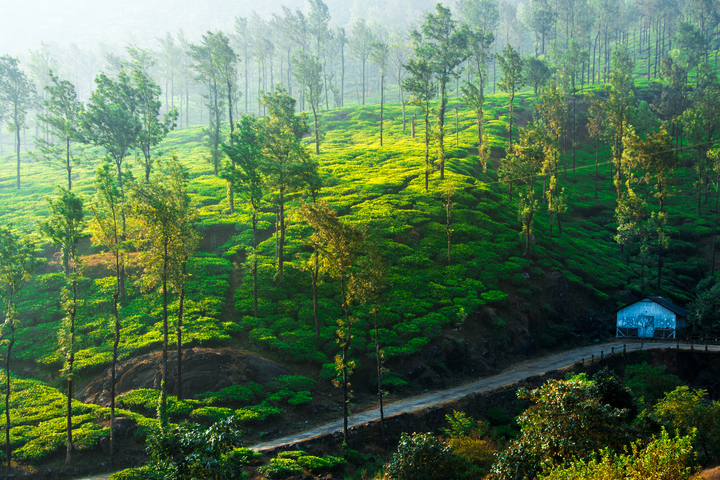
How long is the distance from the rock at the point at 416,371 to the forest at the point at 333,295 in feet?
1.10

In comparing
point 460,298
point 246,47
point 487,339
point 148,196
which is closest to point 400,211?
point 460,298

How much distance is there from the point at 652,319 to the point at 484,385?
22.1 meters

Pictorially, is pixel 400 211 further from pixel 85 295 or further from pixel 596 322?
pixel 85 295

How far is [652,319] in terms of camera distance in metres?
43.1

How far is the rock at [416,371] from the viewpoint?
33875 mm

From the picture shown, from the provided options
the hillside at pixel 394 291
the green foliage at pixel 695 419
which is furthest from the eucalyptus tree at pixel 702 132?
the green foliage at pixel 695 419

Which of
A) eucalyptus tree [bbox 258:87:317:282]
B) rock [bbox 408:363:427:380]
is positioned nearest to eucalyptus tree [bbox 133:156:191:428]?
eucalyptus tree [bbox 258:87:317:282]

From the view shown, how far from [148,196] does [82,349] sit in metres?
14.1

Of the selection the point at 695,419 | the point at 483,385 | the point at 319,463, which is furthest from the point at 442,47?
the point at 319,463

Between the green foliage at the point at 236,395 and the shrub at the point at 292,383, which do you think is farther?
the shrub at the point at 292,383

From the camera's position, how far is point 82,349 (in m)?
33.2

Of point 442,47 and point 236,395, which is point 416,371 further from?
point 442,47

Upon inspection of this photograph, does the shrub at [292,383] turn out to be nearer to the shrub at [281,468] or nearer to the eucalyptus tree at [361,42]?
the shrub at [281,468]

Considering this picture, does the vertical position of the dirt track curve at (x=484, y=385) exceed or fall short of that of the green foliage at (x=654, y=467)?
it falls short
